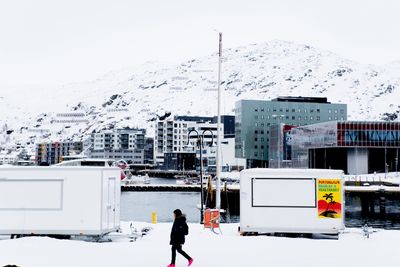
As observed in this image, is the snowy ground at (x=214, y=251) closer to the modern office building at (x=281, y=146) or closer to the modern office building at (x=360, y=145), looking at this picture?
the modern office building at (x=360, y=145)

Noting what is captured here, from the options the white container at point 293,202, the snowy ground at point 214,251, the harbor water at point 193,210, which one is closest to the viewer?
the snowy ground at point 214,251

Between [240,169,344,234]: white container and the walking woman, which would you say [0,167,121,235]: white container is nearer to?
the walking woman

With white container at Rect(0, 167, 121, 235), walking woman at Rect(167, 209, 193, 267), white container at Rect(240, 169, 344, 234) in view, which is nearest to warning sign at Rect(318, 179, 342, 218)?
white container at Rect(240, 169, 344, 234)

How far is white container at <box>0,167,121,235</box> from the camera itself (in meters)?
25.3

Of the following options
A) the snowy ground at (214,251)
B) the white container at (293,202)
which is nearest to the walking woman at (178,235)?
the snowy ground at (214,251)

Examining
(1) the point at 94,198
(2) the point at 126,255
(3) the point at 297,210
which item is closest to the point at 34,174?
(1) the point at 94,198

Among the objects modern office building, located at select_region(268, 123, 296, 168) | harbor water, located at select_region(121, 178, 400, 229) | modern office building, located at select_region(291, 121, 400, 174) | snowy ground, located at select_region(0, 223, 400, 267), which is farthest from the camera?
modern office building, located at select_region(268, 123, 296, 168)

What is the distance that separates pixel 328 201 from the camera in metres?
27.0

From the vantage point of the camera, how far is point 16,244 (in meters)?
23.5

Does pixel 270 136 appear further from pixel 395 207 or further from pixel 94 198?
pixel 94 198

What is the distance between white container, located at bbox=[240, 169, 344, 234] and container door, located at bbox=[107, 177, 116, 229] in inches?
231

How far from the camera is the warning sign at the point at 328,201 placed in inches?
1062

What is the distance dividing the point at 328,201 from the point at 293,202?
1.58 metres

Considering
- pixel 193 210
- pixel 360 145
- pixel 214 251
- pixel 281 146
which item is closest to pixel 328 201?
pixel 214 251
